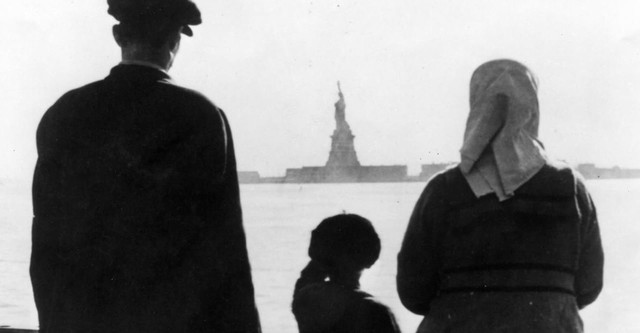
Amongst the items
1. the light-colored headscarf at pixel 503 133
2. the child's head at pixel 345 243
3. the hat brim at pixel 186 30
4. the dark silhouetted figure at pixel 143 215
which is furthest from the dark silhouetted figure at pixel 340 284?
the hat brim at pixel 186 30

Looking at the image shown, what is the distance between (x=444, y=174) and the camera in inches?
93.0

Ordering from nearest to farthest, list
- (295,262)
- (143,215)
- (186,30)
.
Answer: (143,215) < (186,30) < (295,262)

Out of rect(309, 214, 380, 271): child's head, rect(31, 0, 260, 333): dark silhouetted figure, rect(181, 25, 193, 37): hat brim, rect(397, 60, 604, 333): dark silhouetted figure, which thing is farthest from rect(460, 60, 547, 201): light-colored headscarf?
rect(181, 25, 193, 37): hat brim

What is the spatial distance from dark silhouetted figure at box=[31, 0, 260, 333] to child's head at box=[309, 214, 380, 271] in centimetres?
28

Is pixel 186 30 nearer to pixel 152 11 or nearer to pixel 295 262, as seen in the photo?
pixel 152 11

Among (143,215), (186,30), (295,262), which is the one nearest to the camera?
(143,215)

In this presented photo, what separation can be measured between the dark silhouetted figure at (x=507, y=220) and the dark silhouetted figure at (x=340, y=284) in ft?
0.66

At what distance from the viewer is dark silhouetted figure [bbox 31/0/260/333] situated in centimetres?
220

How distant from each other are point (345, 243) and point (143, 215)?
568 mm

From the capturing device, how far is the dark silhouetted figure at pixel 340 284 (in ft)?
7.48

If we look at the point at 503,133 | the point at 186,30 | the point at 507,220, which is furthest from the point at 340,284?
the point at 186,30

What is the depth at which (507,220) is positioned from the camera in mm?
2258

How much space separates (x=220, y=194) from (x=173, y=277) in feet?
0.81

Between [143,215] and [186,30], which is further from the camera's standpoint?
[186,30]
